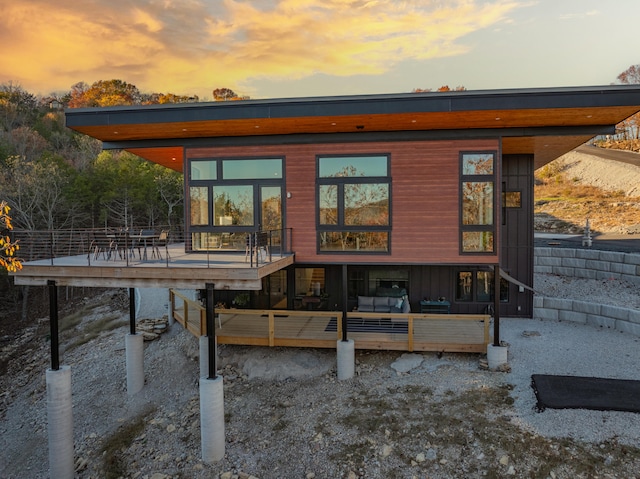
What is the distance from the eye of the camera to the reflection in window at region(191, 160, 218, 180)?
9.59m

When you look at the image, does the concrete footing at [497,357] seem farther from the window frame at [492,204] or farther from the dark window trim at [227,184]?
the dark window trim at [227,184]

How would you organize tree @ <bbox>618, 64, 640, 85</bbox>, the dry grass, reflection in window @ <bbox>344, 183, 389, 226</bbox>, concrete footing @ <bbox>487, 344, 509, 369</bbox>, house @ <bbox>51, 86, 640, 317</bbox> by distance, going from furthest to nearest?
tree @ <bbox>618, 64, 640, 85</bbox> < the dry grass < reflection in window @ <bbox>344, 183, 389, 226</bbox> < concrete footing @ <bbox>487, 344, 509, 369</bbox> < house @ <bbox>51, 86, 640, 317</bbox>

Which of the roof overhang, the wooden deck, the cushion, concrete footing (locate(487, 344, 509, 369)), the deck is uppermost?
the roof overhang

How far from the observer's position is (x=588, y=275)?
13992 mm

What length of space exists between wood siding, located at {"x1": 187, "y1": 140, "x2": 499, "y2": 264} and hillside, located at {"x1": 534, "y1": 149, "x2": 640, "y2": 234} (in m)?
18.2

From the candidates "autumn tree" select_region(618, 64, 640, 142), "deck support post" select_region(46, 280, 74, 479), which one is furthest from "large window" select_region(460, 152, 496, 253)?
"autumn tree" select_region(618, 64, 640, 142)

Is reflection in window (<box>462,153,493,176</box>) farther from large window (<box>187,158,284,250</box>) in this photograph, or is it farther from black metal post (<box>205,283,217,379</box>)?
black metal post (<box>205,283,217,379</box>)

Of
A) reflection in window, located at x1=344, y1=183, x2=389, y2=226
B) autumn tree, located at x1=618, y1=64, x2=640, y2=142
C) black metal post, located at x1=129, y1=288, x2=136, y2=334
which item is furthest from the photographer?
autumn tree, located at x1=618, y1=64, x2=640, y2=142

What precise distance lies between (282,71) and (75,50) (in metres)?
20.2

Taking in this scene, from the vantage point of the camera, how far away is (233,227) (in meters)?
9.57

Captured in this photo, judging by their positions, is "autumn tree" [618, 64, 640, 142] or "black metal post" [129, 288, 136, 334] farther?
"autumn tree" [618, 64, 640, 142]

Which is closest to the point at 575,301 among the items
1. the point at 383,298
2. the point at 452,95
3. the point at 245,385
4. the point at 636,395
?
the point at 636,395

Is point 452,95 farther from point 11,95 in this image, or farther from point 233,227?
point 11,95

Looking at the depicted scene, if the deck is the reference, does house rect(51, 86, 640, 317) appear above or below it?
above
